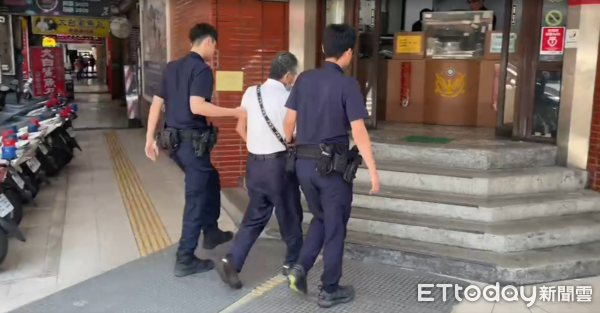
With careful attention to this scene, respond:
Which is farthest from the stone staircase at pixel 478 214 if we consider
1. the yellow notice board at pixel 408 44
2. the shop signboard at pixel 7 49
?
the shop signboard at pixel 7 49

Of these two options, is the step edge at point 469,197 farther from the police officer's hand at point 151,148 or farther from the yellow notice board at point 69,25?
the yellow notice board at point 69,25

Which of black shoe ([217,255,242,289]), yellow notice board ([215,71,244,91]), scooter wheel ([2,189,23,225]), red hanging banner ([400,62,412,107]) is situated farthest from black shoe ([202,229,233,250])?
red hanging banner ([400,62,412,107])

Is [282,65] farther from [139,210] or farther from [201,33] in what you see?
[139,210]

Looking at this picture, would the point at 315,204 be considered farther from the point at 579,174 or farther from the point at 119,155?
the point at 119,155

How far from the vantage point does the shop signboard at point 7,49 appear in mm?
13797

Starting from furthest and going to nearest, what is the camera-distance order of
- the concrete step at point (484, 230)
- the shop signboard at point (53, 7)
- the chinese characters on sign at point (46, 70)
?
the chinese characters on sign at point (46, 70), the shop signboard at point (53, 7), the concrete step at point (484, 230)

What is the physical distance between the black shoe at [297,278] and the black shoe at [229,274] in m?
0.36

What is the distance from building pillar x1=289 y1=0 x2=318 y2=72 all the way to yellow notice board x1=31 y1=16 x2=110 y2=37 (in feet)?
39.3

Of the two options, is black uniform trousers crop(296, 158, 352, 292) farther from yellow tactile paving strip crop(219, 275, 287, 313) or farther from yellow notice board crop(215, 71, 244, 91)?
yellow notice board crop(215, 71, 244, 91)

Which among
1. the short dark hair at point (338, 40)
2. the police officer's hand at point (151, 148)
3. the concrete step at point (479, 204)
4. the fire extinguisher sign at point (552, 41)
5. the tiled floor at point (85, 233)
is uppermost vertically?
the fire extinguisher sign at point (552, 41)

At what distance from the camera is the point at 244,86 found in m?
5.76

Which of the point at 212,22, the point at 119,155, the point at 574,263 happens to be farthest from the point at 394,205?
the point at 119,155

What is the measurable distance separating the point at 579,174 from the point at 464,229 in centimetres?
A: 153

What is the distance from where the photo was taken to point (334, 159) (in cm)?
306
